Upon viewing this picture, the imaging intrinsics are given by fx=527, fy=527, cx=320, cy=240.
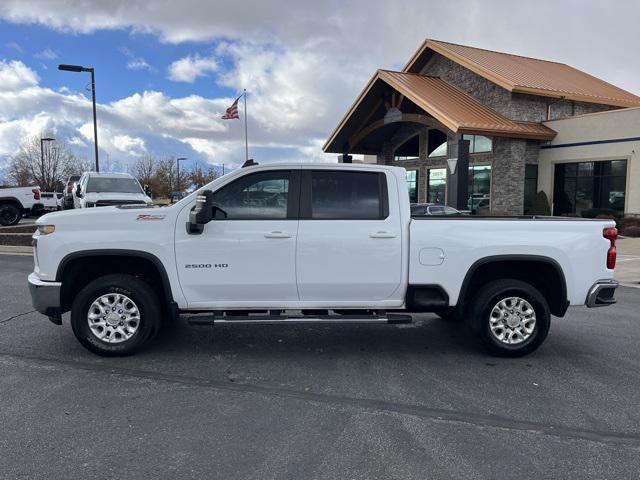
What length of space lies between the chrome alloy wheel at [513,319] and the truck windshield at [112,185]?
13008 millimetres

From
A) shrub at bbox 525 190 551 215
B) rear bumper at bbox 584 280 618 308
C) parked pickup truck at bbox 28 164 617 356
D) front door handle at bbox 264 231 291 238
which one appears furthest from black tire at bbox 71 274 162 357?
shrub at bbox 525 190 551 215

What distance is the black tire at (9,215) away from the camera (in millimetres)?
21453

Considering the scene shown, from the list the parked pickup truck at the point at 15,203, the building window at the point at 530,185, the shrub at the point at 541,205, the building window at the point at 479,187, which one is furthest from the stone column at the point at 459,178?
the parked pickup truck at the point at 15,203

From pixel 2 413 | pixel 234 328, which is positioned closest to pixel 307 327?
Answer: pixel 234 328

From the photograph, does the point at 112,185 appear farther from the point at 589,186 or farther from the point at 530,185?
the point at 589,186

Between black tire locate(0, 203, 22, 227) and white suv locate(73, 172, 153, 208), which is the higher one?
white suv locate(73, 172, 153, 208)

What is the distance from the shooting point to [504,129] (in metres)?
21.8

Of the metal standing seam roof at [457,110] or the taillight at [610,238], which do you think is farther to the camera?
the metal standing seam roof at [457,110]

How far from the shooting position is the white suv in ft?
47.7

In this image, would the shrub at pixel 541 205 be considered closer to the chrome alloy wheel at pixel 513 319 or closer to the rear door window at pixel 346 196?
the chrome alloy wheel at pixel 513 319

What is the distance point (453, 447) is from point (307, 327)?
10.8 ft

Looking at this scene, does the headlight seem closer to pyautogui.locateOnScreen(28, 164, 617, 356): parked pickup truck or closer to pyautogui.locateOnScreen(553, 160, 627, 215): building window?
pyautogui.locateOnScreen(28, 164, 617, 356): parked pickup truck

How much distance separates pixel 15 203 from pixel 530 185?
22274 millimetres

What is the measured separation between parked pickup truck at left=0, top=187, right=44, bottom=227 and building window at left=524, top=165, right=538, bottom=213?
21477 millimetres
